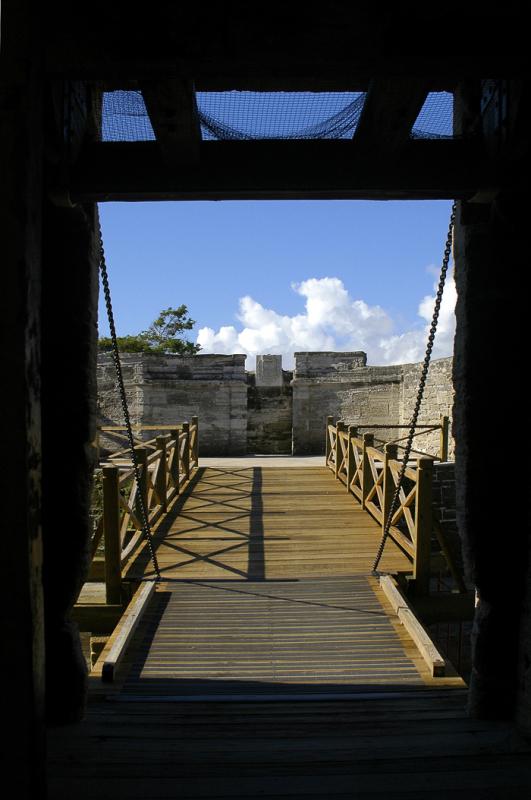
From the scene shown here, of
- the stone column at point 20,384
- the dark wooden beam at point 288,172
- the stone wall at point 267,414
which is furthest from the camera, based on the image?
the stone wall at point 267,414

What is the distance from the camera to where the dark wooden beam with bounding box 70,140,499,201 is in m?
2.37

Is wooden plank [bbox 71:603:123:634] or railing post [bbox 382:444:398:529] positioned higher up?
railing post [bbox 382:444:398:529]

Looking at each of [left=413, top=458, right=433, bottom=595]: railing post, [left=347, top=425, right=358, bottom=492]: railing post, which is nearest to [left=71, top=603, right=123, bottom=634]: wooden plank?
[left=413, top=458, right=433, bottom=595]: railing post

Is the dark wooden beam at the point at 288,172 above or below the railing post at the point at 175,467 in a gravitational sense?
above

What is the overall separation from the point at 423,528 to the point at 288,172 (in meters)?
3.58

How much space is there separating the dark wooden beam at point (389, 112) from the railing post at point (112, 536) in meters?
3.44

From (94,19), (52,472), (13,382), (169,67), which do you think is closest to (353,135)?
(169,67)

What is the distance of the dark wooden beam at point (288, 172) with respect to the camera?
7.76 ft

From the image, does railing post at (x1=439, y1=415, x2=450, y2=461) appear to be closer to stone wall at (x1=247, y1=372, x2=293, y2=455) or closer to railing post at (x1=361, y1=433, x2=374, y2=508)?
railing post at (x1=361, y1=433, x2=374, y2=508)

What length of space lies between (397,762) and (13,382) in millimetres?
2028

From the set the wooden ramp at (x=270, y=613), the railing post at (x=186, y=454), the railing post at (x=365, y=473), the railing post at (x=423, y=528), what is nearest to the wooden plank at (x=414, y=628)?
the wooden ramp at (x=270, y=613)

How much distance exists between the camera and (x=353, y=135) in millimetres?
2387

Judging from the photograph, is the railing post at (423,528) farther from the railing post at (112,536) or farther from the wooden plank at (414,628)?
the railing post at (112,536)

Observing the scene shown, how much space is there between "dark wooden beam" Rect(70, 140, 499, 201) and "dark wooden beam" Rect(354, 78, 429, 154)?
0.25 feet
